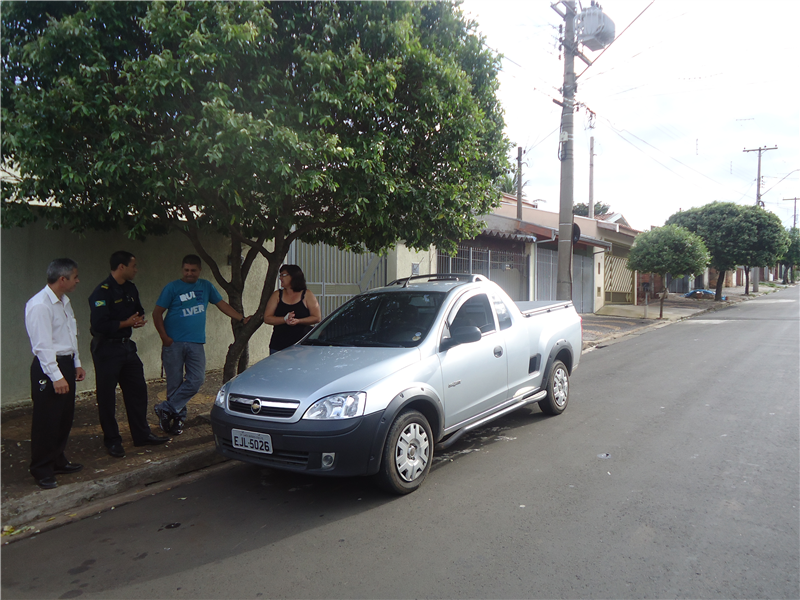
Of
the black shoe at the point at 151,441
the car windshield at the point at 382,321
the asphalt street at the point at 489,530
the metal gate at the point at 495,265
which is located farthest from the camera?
the metal gate at the point at 495,265

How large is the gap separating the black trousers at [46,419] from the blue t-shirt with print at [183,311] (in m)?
1.16

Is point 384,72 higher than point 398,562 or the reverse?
higher

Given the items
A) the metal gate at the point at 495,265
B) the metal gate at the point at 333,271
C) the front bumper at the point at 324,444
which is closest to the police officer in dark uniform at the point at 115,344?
the front bumper at the point at 324,444

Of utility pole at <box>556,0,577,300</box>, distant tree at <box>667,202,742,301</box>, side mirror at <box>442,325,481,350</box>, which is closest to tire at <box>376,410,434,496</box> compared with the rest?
side mirror at <box>442,325,481,350</box>

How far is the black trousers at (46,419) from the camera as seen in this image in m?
4.32

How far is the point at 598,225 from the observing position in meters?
24.3

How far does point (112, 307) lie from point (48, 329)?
0.70 meters

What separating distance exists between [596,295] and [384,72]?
777 inches

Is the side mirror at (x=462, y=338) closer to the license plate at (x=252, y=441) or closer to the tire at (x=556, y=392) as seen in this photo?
the license plate at (x=252, y=441)

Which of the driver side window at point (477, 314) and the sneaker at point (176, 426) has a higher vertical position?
the driver side window at point (477, 314)

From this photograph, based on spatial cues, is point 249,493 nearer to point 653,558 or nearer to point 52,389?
point 52,389

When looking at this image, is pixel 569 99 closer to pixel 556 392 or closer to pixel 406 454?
pixel 556 392

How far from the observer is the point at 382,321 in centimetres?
533

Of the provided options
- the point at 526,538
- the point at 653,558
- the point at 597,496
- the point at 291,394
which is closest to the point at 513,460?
the point at 597,496
